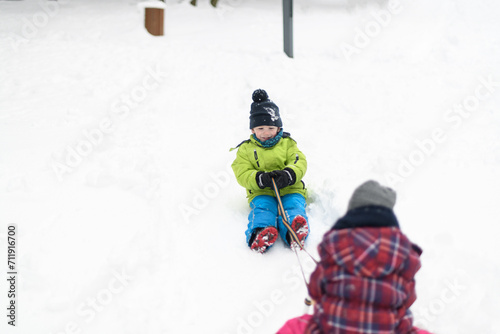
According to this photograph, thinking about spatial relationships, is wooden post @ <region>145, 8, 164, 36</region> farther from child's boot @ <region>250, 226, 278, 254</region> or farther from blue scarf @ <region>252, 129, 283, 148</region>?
child's boot @ <region>250, 226, 278, 254</region>

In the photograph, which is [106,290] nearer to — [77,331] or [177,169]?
[77,331]

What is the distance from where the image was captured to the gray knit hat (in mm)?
1537

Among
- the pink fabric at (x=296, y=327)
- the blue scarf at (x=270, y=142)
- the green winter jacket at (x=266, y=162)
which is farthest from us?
the blue scarf at (x=270, y=142)

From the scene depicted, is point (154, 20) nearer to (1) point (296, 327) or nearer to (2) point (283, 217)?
(2) point (283, 217)

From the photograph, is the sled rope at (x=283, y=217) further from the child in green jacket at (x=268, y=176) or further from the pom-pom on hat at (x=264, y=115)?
the pom-pom on hat at (x=264, y=115)

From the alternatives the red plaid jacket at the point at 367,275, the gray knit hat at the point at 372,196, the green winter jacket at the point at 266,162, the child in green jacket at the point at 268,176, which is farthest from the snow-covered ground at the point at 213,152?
the gray knit hat at the point at 372,196

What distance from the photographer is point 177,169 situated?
13.3ft

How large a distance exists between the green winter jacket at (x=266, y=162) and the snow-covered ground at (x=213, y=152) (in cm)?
28

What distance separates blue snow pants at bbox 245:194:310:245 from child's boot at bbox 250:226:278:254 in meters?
0.07

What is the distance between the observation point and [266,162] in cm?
342

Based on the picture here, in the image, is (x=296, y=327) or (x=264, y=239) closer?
(x=296, y=327)

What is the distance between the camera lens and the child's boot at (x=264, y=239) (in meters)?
2.86

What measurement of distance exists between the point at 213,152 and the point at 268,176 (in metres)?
1.49

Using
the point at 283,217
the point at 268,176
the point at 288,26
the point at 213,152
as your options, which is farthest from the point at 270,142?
the point at 288,26
